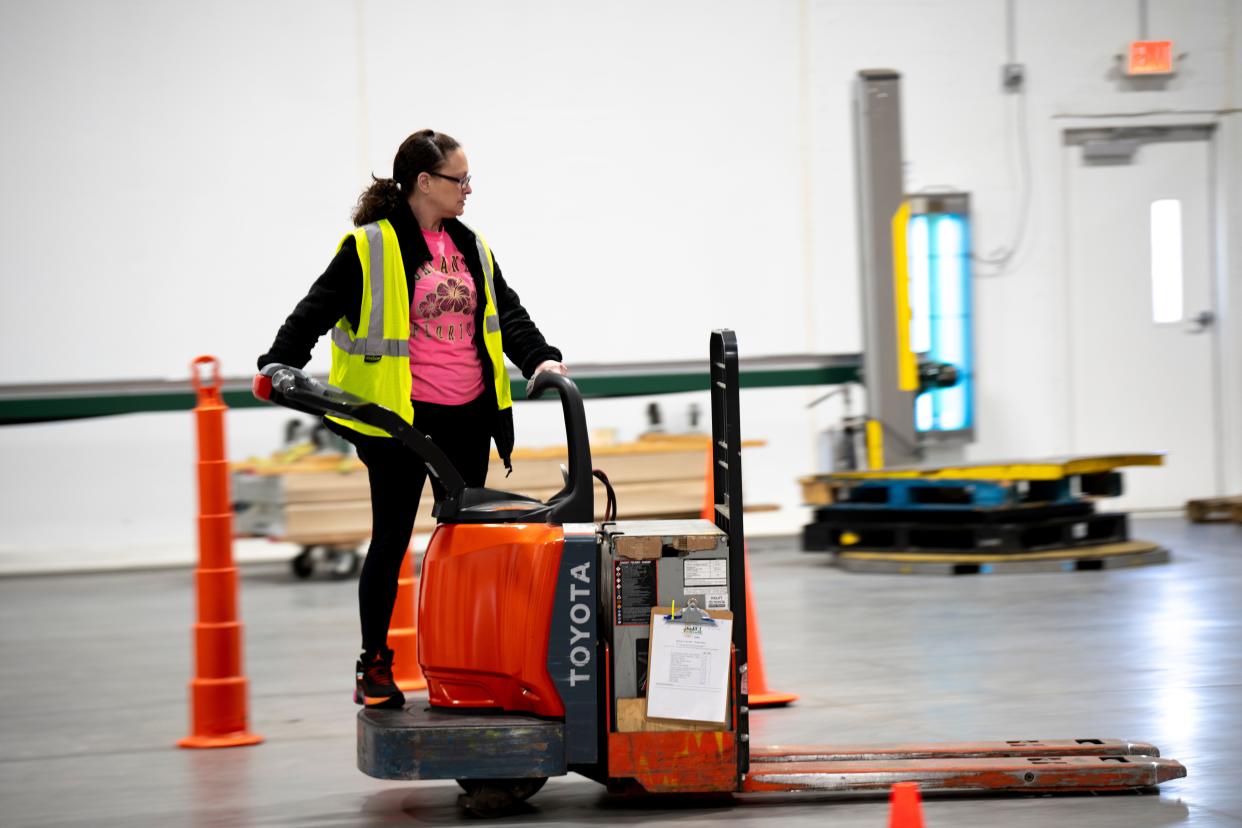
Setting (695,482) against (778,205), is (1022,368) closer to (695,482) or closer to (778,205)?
(778,205)

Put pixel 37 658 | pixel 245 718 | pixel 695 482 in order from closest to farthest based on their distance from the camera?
1. pixel 245 718
2. pixel 37 658
3. pixel 695 482

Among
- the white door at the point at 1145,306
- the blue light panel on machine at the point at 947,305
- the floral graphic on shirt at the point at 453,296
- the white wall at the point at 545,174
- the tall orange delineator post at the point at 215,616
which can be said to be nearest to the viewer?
the floral graphic on shirt at the point at 453,296

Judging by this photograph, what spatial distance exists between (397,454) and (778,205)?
310 inches

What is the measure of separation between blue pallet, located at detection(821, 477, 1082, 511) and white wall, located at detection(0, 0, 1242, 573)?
2103mm

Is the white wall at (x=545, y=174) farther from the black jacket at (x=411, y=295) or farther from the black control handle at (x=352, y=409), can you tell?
the black control handle at (x=352, y=409)

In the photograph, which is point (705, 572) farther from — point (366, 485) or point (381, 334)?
point (366, 485)

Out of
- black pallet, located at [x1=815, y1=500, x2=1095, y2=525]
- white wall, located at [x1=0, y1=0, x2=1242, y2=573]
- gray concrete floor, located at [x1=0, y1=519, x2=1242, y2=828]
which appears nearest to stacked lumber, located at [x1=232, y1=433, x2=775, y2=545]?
gray concrete floor, located at [x1=0, y1=519, x2=1242, y2=828]

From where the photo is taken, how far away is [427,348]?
12.6 feet

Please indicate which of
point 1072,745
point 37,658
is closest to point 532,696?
point 1072,745

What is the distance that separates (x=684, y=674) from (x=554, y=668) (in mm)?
317

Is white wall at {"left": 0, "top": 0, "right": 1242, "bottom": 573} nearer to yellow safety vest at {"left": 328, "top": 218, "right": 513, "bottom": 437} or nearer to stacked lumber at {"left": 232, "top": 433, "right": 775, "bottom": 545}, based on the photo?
stacked lumber at {"left": 232, "top": 433, "right": 775, "bottom": 545}

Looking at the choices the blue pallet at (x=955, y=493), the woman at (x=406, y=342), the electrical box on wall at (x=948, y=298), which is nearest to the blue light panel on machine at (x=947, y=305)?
the electrical box on wall at (x=948, y=298)

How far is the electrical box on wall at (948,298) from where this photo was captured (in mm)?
11273

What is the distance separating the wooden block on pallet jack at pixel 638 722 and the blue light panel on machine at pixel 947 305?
8.04 metres
